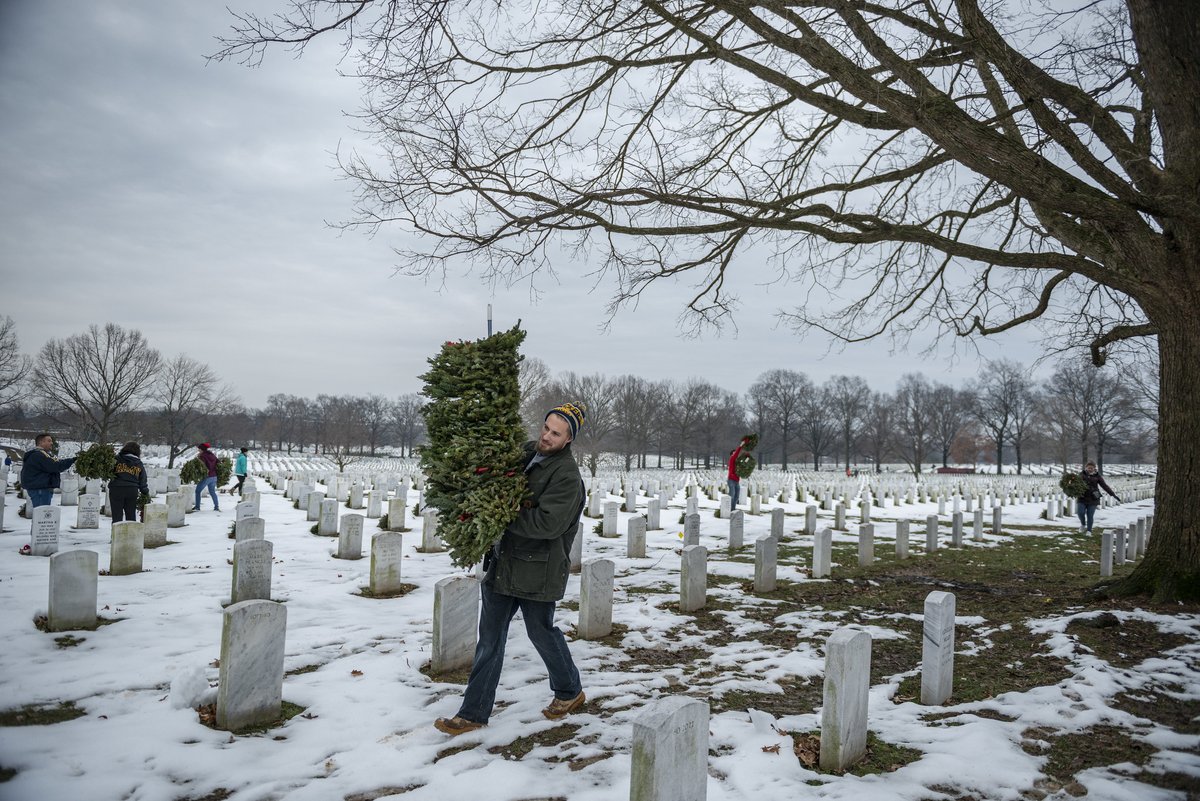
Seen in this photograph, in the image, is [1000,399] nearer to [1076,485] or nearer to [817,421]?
[817,421]

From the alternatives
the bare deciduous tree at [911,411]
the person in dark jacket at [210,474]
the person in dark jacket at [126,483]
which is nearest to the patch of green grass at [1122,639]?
the person in dark jacket at [126,483]

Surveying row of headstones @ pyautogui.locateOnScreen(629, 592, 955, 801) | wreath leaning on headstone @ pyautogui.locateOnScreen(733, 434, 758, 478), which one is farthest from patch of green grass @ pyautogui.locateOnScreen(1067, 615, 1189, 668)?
wreath leaning on headstone @ pyautogui.locateOnScreen(733, 434, 758, 478)

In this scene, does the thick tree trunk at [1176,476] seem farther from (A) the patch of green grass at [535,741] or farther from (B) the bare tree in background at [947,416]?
(B) the bare tree in background at [947,416]

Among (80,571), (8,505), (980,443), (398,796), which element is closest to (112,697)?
(80,571)

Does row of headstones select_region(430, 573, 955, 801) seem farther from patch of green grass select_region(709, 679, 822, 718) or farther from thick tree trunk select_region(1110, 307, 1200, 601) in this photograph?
thick tree trunk select_region(1110, 307, 1200, 601)

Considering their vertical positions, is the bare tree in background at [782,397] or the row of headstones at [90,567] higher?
the bare tree in background at [782,397]

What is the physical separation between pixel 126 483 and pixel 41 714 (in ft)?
27.0

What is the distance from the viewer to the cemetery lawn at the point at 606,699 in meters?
3.29

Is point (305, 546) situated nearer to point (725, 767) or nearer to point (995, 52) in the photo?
point (725, 767)

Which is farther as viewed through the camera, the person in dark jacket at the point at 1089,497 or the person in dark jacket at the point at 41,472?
the person in dark jacket at the point at 1089,497

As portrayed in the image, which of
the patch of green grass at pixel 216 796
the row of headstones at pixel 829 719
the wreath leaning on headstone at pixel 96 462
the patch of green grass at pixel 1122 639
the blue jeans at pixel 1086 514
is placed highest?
the wreath leaning on headstone at pixel 96 462

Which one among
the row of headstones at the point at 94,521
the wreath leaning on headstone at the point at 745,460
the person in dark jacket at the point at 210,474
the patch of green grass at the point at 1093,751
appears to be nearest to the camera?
the patch of green grass at the point at 1093,751

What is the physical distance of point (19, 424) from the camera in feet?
104

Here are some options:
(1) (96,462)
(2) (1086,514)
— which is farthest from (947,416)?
(1) (96,462)
